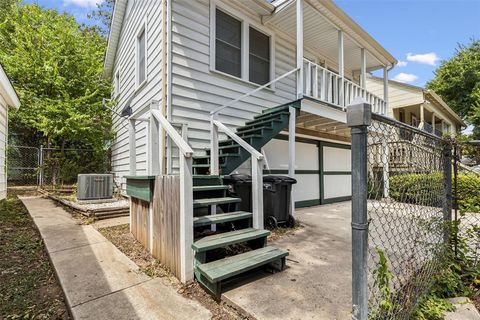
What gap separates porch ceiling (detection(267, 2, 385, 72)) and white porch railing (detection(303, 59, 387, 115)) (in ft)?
3.94

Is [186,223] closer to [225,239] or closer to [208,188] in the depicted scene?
[225,239]

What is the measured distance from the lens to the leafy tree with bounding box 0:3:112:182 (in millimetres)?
8578

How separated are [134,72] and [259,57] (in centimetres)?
328

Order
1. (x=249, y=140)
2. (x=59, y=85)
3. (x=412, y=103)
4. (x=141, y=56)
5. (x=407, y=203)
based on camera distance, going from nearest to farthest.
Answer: (x=407, y=203) → (x=249, y=140) → (x=141, y=56) → (x=59, y=85) → (x=412, y=103)

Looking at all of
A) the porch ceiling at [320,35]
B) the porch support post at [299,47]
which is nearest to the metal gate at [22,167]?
the porch ceiling at [320,35]

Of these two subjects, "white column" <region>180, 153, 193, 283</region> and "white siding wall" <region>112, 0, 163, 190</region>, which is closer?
"white column" <region>180, 153, 193, 283</region>

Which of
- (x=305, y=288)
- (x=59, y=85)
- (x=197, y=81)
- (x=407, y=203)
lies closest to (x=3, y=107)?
(x=59, y=85)

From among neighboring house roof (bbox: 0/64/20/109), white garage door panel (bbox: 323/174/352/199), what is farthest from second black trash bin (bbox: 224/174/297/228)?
neighboring house roof (bbox: 0/64/20/109)

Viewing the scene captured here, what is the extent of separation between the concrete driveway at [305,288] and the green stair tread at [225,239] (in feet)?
1.36

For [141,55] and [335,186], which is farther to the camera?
[335,186]

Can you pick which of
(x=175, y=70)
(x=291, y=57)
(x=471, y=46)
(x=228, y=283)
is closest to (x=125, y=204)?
(x=175, y=70)

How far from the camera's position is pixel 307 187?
7.27 meters

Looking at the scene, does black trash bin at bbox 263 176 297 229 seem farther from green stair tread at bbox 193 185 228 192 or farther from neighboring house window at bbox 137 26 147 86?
neighboring house window at bbox 137 26 147 86

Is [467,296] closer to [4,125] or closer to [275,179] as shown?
[275,179]
